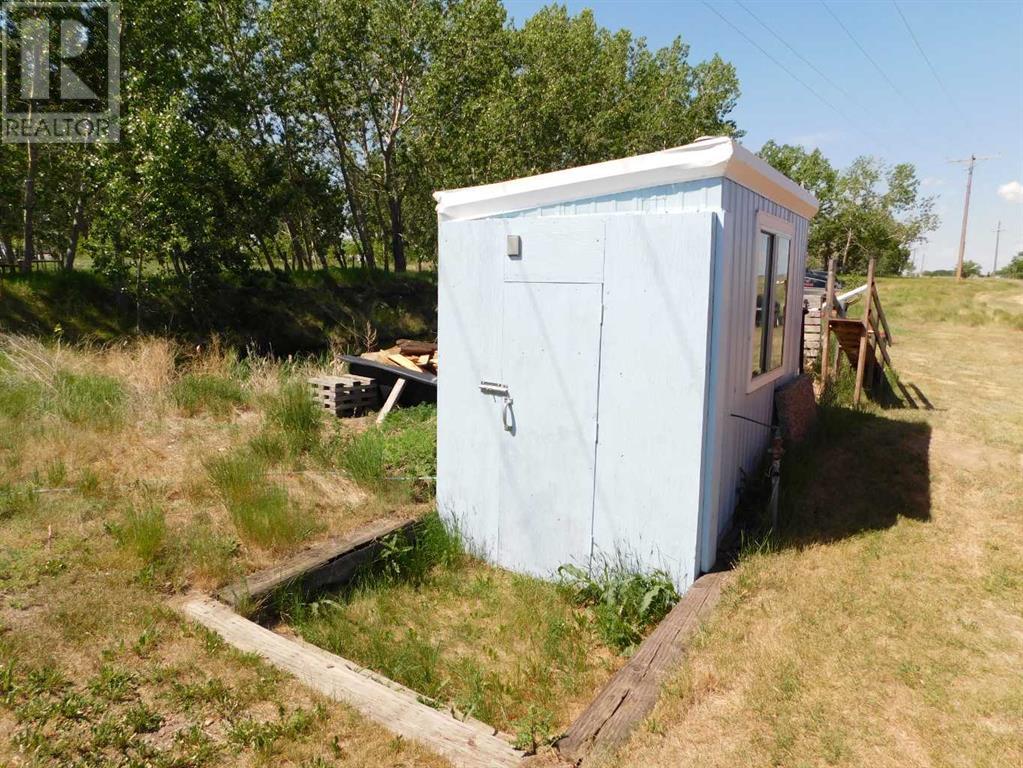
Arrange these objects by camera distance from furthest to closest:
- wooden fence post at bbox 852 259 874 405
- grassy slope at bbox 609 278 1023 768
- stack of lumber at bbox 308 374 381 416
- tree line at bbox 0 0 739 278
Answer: tree line at bbox 0 0 739 278 → stack of lumber at bbox 308 374 381 416 → wooden fence post at bbox 852 259 874 405 → grassy slope at bbox 609 278 1023 768

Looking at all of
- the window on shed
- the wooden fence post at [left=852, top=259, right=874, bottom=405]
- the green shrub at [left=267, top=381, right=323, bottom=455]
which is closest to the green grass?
the green shrub at [left=267, top=381, right=323, bottom=455]

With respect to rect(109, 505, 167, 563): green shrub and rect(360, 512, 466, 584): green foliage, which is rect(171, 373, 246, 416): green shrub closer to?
rect(109, 505, 167, 563): green shrub

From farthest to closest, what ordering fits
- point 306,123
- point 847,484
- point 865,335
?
1. point 306,123
2. point 865,335
3. point 847,484

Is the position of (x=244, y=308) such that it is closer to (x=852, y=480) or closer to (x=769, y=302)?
(x=769, y=302)

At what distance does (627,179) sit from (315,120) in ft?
57.8

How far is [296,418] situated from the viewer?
7.56 m

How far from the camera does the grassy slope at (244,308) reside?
13188 mm

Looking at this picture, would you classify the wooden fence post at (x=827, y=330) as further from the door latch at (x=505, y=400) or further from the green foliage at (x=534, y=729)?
the green foliage at (x=534, y=729)

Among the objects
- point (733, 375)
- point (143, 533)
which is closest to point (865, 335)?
point (733, 375)

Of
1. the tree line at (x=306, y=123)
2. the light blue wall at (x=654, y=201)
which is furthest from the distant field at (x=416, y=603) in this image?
the tree line at (x=306, y=123)

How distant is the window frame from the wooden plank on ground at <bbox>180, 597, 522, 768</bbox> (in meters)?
3.46

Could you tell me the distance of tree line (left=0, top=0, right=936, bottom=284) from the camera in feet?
41.0

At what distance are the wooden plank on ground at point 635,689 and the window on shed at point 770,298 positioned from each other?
2.35 m

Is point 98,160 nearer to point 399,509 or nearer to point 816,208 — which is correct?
point 399,509
